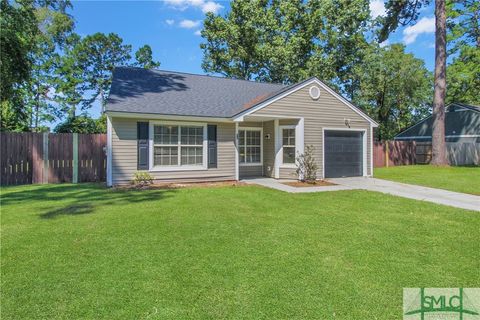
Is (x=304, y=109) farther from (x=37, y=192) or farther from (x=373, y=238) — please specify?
(x=37, y=192)

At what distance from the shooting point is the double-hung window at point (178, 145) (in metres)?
11.6

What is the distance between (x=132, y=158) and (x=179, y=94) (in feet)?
12.1

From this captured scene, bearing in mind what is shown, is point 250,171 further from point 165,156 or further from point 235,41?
point 235,41

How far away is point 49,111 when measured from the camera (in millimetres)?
22594

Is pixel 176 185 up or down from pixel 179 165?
down

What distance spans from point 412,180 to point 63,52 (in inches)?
1088

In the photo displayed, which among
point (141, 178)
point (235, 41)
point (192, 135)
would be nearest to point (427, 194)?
point (192, 135)

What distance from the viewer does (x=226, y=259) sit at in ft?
13.8

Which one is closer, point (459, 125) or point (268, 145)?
point (268, 145)

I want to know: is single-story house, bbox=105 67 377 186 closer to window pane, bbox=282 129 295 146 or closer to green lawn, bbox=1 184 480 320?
window pane, bbox=282 129 295 146

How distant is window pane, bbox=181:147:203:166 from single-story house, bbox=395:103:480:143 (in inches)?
923

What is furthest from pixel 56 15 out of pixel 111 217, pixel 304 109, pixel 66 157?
pixel 111 217

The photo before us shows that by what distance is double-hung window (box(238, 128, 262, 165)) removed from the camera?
46.3ft

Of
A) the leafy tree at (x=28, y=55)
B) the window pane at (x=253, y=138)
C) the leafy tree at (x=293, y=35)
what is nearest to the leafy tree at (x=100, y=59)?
the leafy tree at (x=28, y=55)
